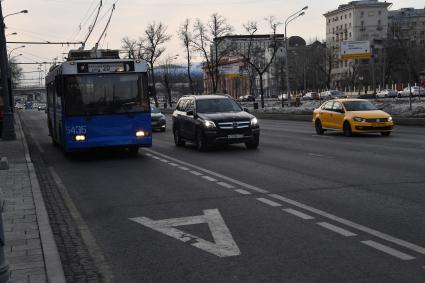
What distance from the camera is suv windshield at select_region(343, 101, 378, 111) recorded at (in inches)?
946

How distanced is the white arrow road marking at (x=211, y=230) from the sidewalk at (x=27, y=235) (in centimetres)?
140

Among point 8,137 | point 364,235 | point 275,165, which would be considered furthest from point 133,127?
point 364,235

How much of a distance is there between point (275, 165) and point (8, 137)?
1381cm

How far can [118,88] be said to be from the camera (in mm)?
16875

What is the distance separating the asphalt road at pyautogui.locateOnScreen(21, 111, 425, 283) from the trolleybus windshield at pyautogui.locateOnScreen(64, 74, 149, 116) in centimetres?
172

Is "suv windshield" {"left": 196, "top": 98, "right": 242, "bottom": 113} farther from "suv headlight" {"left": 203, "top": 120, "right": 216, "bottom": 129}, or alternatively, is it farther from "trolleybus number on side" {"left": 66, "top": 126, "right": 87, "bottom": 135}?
"trolleybus number on side" {"left": 66, "top": 126, "right": 87, "bottom": 135}

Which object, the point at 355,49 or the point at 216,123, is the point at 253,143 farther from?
the point at 355,49

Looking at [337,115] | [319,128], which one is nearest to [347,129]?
[337,115]

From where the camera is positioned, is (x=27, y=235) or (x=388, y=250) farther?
(x=27, y=235)

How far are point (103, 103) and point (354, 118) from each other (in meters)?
10.9

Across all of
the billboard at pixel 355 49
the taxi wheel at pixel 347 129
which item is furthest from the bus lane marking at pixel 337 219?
the billboard at pixel 355 49

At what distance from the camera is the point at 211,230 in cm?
743

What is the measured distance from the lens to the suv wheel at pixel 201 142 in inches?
732

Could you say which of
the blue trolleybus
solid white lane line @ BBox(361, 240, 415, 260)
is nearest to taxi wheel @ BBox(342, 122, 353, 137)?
the blue trolleybus
